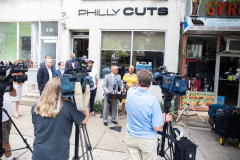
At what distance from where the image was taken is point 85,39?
325 inches

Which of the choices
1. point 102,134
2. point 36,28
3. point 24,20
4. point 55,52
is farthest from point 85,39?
point 102,134

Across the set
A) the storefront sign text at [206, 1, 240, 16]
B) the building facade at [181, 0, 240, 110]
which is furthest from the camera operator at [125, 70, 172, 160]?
the storefront sign text at [206, 1, 240, 16]

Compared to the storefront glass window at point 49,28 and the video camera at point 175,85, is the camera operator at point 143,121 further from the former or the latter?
the storefront glass window at point 49,28

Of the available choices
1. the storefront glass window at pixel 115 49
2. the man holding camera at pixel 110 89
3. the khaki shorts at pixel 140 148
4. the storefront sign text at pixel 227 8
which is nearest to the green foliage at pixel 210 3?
the storefront sign text at pixel 227 8

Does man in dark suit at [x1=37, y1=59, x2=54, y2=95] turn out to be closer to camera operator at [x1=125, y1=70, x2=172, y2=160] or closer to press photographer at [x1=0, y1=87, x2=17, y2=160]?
press photographer at [x1=0, y1=87, x2=17, y2=160]

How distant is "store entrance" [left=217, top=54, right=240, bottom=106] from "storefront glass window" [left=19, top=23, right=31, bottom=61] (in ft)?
28.0

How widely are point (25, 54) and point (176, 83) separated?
315 inches

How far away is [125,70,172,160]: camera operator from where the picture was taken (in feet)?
7.32

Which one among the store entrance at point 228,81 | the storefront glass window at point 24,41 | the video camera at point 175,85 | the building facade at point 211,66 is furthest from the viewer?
the storefront glass window at point 24,41

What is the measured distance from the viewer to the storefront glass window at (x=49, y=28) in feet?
27.0

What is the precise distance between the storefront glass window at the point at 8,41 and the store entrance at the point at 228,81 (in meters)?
9.38

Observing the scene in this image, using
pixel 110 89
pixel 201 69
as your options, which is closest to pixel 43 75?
pixel 110 89

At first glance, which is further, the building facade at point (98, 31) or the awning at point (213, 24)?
the building facade at point (98, 31)

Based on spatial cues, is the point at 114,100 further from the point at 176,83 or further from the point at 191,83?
the point at 191,83
